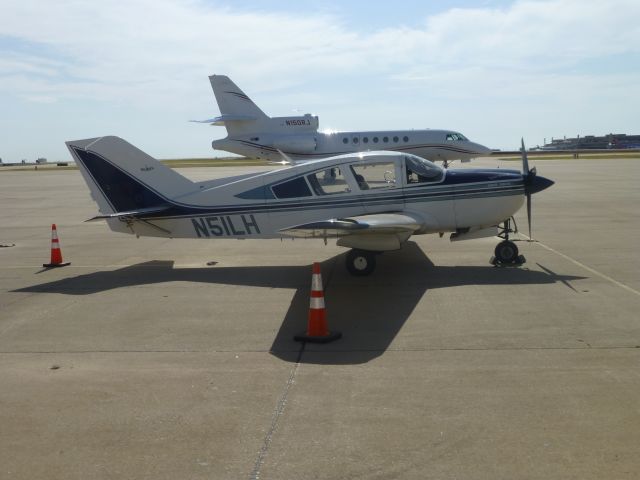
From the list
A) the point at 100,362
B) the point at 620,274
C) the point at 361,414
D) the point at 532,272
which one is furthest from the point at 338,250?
the point at 361,414

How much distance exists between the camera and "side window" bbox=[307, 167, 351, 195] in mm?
10570

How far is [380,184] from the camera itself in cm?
1050

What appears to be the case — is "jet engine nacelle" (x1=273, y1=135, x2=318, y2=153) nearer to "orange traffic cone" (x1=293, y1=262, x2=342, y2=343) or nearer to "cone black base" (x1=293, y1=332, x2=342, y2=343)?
"orange traffic cone" (x1=293, y1=262, x2=342, y2=343)

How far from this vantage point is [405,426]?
15.5 ft

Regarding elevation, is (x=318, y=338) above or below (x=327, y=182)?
below

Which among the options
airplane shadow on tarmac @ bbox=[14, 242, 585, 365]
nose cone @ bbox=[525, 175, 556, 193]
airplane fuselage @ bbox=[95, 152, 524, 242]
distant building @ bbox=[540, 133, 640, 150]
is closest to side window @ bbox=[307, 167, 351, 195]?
airplane fuselage @ bbox=[95, 152, 524, 242]

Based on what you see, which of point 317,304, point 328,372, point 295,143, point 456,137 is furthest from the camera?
point 456,137

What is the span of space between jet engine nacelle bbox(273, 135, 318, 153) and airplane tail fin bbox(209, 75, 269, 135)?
1402mm

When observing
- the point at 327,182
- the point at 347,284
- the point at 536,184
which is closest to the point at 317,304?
the point at 347,284

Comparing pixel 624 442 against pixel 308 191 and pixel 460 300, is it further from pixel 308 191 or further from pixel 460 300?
pixel 308 191

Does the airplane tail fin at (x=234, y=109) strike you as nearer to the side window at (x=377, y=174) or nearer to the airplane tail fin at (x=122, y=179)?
the airplane tail fin at (x=122, y=179)

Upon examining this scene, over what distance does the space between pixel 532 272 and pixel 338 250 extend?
4.12 meters

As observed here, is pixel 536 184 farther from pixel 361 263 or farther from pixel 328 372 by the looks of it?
pixel 328 372

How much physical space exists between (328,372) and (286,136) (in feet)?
92.7
